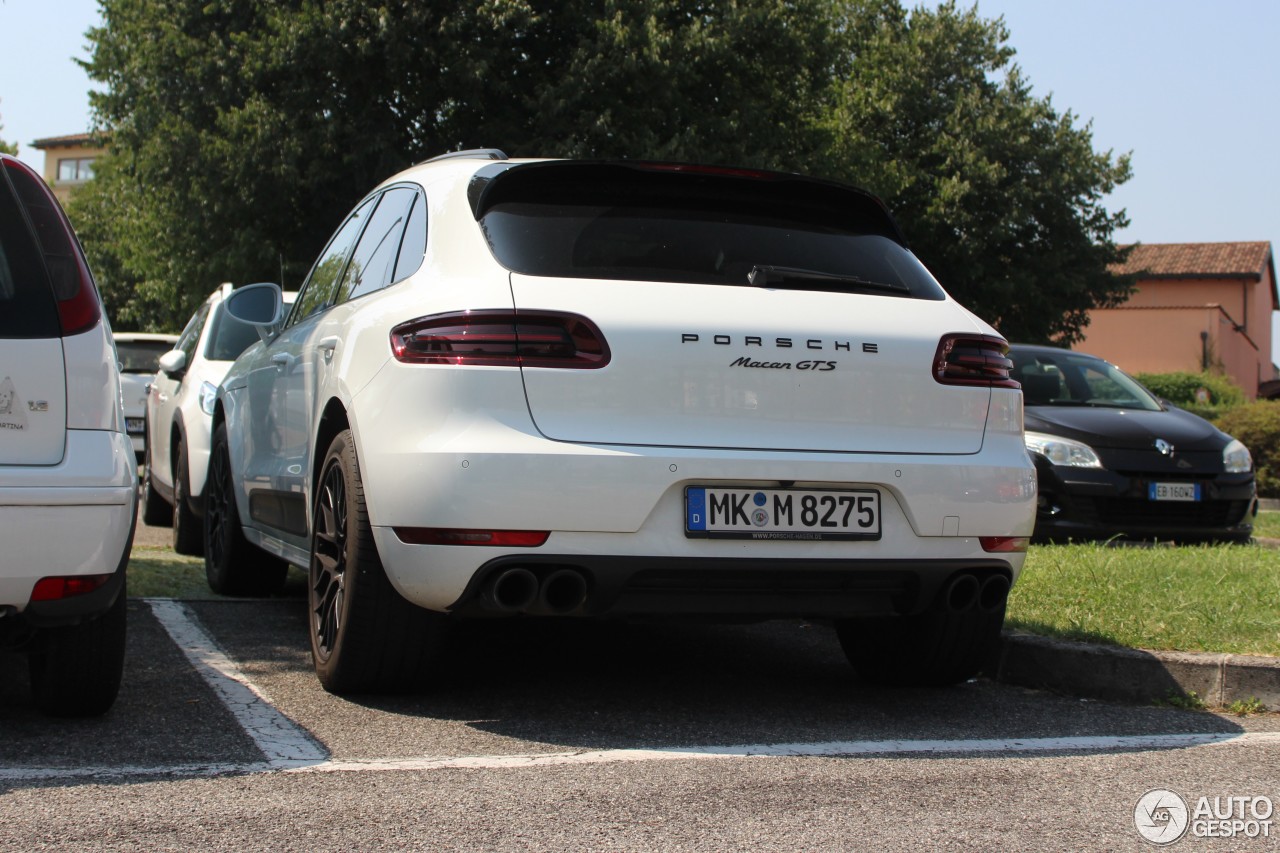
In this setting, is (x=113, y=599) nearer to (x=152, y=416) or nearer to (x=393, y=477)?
(x=393, y=477)

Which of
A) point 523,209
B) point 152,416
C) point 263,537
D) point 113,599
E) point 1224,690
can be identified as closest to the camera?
point 113,599

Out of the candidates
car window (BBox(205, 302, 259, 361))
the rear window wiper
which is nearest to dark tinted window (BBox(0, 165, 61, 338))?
the rear window wiper

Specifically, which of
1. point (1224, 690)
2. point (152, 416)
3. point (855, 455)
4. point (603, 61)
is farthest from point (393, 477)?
point (603, 61)

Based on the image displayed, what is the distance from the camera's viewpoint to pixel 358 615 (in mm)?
4484

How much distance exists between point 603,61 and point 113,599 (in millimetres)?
20990

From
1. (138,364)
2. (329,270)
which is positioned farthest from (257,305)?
(138,364)

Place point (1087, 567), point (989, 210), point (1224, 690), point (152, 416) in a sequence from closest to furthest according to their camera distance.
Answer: point (1224, 690), point (1087, 567), point (152, 416), point (989, 210)

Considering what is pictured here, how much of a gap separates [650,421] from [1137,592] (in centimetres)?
343

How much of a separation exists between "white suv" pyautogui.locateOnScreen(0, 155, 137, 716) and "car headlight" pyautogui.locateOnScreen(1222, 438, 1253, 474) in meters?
8.03

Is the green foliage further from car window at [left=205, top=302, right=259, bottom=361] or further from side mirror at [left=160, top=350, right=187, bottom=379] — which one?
side mirror at [left=160, top=350, right=187, bottom=379]

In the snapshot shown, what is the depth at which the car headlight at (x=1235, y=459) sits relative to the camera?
33.2ft

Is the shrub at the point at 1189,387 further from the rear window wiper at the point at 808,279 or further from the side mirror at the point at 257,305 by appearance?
the rear window wiper at the point at 808,279

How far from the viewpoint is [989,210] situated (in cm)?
3975

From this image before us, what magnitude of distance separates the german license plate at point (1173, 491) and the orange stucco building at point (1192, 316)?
4574 centimetres
